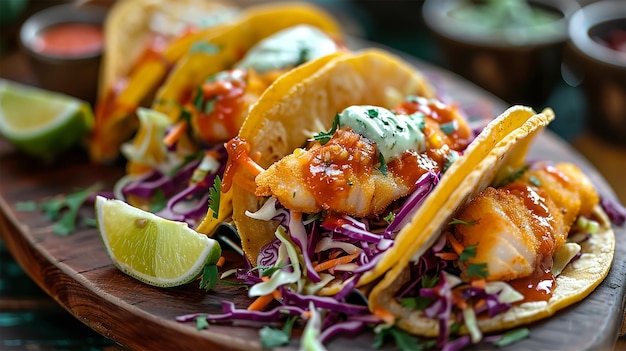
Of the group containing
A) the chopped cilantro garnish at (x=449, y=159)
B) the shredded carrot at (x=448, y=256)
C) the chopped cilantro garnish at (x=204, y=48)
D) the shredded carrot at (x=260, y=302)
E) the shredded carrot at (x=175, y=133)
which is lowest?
the shredded carrot at (x=260, y=302)

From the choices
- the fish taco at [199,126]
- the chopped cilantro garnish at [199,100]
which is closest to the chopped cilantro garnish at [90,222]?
the fish taco at [199,126]

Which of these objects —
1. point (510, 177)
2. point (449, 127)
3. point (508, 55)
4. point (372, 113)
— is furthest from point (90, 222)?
point (508, 55)

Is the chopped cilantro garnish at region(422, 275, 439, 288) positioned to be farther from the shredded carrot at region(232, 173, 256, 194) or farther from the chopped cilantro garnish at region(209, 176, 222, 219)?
the chopped cilantro garnish at region(209, 176, 222, 219)

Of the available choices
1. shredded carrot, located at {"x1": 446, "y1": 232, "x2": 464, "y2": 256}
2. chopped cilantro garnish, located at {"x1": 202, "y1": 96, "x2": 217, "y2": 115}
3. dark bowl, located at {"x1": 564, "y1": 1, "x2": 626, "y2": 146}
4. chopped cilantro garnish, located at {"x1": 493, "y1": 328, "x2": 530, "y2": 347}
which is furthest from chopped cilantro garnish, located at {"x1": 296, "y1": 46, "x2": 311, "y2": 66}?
dark bowl, located at {"x1": 564, "y1": 1, "x2": 626, "y2": 146}

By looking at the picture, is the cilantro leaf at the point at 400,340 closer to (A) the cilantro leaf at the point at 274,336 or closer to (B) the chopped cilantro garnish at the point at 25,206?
(A) the cilantro leaf at the point at 274,336

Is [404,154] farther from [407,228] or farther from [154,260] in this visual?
[154,260]

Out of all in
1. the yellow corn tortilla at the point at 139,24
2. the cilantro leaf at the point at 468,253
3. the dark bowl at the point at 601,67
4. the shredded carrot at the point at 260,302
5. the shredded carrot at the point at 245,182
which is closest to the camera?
the cilantro leaf at the point at 468,253

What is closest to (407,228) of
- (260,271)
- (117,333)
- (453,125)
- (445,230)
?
(445,230)
